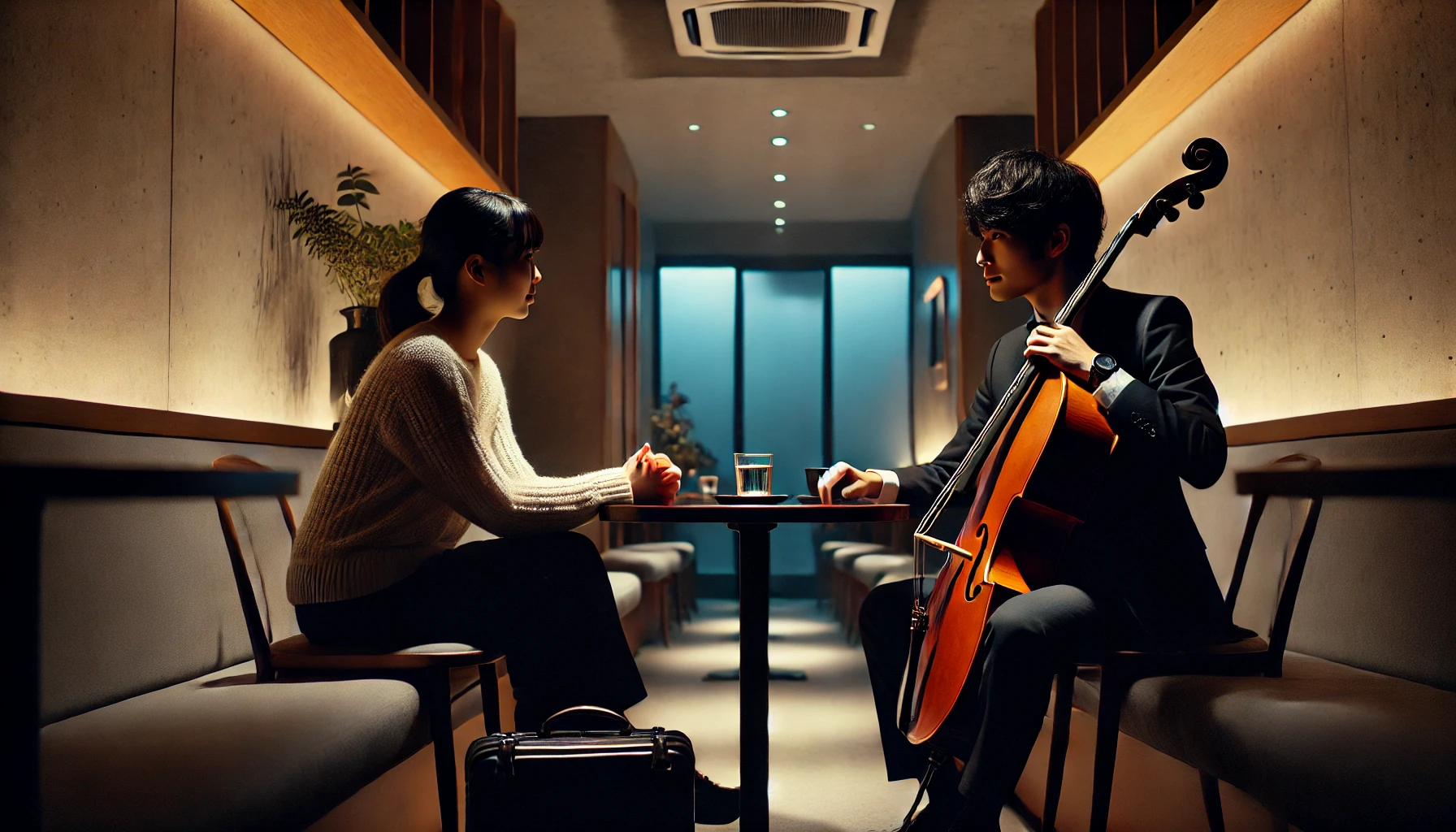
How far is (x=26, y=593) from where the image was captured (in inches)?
47.0

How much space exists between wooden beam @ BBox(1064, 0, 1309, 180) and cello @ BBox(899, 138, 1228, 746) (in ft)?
3.45

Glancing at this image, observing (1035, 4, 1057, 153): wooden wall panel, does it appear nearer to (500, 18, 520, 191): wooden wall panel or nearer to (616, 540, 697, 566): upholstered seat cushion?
(500, 18, 520, 191): wooden wall panel

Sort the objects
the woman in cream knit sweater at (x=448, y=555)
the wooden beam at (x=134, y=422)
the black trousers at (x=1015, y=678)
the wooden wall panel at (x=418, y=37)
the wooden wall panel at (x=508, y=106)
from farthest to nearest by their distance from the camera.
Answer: the wooden wall panel at (x=508, y=106) → the wooden wall panel at (x=418, y=37) → the woman in cream knit sweater at (x=448, y=555) → the black trousers at (x=1015, y=678) → the wooden beam at (x=134, y=422)

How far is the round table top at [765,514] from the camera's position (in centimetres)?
147

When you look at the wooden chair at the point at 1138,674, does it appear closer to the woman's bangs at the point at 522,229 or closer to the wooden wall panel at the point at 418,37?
the woman's bangs at the point at 522,229

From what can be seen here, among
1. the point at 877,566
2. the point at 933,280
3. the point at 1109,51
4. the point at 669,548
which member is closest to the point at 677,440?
the point at 669,548

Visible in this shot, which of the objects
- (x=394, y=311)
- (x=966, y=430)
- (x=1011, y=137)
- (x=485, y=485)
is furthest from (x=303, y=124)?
(x=1011, y=137)

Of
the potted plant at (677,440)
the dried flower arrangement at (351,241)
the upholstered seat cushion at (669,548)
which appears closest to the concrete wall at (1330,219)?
the dried flower arrangement at (351,241)

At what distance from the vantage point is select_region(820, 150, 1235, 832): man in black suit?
56.5 inches

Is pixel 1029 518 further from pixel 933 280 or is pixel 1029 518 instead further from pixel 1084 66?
pixel 933 280

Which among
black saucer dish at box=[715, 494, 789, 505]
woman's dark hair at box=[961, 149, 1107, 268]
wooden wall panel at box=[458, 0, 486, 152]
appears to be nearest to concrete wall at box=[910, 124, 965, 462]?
wooden wall panel at box=[458, 0, 486, 152]

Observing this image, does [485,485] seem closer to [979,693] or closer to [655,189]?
[979,693]

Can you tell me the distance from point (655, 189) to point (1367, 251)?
17.6 ft

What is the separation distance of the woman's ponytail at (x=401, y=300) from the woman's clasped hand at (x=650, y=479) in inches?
20.4
